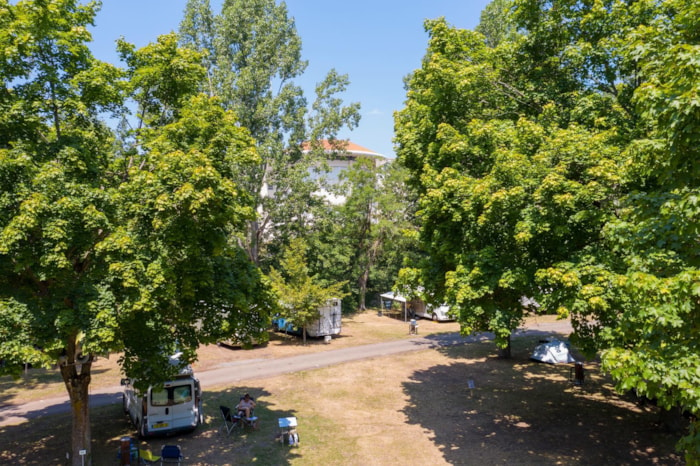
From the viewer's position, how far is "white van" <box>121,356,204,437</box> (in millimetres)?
13812

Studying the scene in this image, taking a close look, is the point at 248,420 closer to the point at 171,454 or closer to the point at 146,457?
the point at 171,454

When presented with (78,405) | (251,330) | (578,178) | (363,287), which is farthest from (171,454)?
(363,287)

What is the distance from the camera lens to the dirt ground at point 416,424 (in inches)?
500

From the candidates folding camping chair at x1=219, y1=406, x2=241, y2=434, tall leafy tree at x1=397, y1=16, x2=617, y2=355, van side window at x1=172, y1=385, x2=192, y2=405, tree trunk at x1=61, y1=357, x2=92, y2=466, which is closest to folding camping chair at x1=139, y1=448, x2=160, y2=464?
tree trunk at x1=61, y1=357, x2=92, y2=466

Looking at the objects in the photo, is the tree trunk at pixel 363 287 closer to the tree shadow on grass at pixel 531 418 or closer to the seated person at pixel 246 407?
the tree shadow on grass at pixel 531 418

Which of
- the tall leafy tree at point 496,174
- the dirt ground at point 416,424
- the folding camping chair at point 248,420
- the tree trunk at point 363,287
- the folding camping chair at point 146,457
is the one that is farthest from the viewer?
the tree trunk at point 363,287

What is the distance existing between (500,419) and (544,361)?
906 cm

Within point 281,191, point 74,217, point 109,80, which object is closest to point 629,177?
point 74,217

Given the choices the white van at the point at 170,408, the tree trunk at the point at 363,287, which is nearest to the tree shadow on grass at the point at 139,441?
the white van at the point at 170,408

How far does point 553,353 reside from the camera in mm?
23406

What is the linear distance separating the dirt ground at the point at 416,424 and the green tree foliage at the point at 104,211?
3.53 m

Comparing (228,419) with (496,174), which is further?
(228,419)

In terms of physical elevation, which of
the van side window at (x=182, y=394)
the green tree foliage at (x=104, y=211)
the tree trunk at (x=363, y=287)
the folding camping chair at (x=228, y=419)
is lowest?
the folding camping chair at (x=228, y=419)

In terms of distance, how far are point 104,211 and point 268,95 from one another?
22.1m
